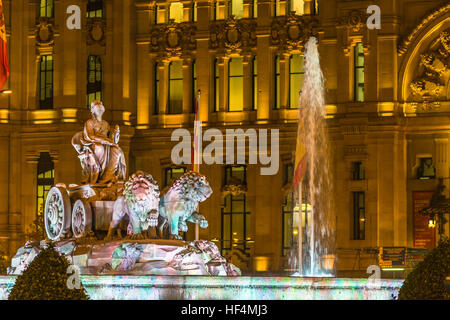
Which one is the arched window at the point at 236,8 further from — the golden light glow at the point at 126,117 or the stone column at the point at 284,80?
the golden light glow at the point at 126,117

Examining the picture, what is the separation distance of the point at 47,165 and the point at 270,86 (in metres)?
10.8

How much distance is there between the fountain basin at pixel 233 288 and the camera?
89.5 ft

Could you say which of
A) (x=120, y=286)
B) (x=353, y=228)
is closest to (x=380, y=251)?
(x=353, y=228)

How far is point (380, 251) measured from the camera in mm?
55344

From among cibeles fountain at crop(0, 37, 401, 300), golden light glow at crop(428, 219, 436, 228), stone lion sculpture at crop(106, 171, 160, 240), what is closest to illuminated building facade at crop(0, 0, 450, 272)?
golden light glow at crop(428, 219, 436, 228)

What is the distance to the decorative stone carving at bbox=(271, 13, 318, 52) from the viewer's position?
6388 centimetres

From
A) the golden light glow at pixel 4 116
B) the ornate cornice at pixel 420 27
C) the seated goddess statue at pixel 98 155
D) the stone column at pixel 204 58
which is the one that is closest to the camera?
the seated goddess statue at pixel 98 155

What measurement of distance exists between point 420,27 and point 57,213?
100 feet

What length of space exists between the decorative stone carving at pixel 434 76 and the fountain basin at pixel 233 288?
35233 mm

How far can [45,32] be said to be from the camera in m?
66.5

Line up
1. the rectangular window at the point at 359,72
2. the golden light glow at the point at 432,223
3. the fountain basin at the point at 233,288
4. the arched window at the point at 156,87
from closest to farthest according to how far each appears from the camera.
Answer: the fountain basin at the point at 233,288, the golden light glow at the point at 432,223, the rectangular window at the point at 359,72, the arched window at the point at 156,87

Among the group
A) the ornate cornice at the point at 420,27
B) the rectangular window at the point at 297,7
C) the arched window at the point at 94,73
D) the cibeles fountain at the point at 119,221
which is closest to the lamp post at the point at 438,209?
the ornate cornice at the point at 420,27

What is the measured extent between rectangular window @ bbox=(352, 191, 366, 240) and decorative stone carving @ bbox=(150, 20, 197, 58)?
10.7 m

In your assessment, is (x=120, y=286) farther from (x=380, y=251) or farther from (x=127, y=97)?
(x=127, y=97)
